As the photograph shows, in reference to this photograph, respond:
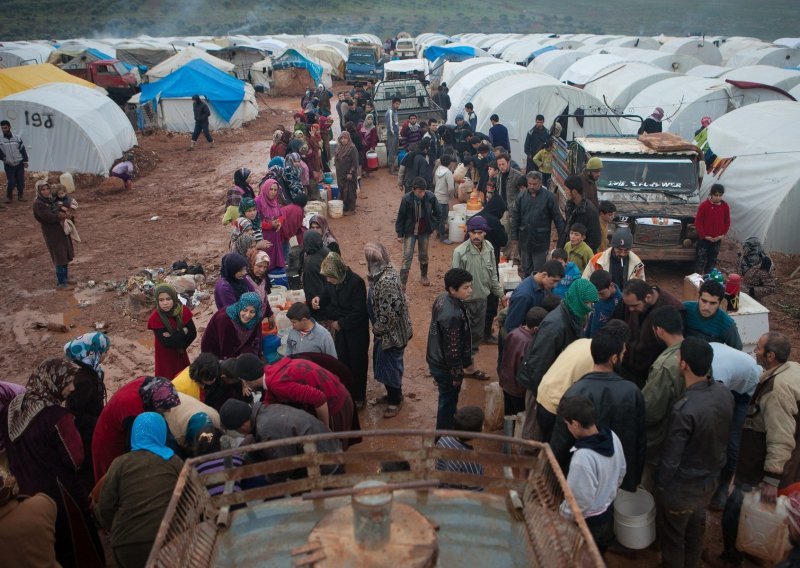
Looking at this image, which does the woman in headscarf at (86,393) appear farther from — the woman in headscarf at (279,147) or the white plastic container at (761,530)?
the woman in headscarf at (279,147)

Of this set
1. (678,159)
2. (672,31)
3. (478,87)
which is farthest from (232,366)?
(672,31)

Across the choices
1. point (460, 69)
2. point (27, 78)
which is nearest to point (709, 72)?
point (460, 69)

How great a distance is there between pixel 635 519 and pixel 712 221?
559cm

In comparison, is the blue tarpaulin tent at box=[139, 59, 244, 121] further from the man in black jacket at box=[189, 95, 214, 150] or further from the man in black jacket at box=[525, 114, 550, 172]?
the man in black jacket at box=[525, 114, 550, 172]

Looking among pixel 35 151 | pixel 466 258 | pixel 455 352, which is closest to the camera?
pixel 455 352

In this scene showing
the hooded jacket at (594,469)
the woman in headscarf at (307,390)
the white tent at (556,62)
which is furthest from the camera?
the white tent at (556,62)

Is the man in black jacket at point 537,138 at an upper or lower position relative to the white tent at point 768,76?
lower

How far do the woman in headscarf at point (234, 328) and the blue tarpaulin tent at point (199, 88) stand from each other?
18479mm

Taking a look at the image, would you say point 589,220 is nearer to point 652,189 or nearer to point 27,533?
point 652,189

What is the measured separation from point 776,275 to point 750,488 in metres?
6.43

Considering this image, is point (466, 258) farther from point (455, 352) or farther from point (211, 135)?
point (211, 135)

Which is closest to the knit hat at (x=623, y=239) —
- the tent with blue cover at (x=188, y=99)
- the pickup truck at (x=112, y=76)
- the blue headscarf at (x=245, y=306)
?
the blue headscarf at (x=245, y=306)

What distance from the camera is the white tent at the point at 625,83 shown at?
65.7 ft

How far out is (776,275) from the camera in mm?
9328
